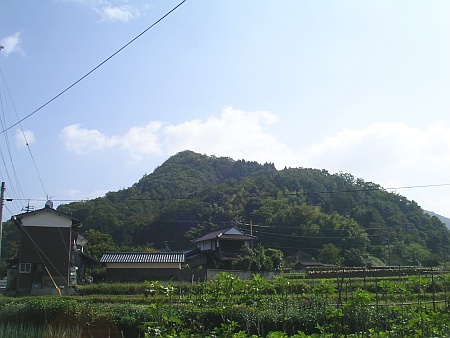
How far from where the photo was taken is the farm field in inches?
242

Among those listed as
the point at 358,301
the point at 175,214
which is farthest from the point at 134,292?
the point at 175,214

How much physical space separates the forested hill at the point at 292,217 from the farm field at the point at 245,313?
88.9 ft

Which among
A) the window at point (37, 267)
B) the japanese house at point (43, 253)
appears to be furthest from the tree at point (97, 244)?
the window at point (37, 267)

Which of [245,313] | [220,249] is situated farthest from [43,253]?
[245,313]

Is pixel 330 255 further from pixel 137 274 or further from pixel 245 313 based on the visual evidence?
pixel 245 313

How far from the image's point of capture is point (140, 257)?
96.8ft

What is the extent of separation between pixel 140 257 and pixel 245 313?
1941 cm

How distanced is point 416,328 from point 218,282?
3.47m

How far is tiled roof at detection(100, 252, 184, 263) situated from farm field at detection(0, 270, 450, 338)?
868 centimetres

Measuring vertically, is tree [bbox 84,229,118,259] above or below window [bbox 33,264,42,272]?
above

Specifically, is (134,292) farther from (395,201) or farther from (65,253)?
(395,201)

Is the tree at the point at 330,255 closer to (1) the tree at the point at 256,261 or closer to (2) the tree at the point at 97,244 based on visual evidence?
(1) the tree at the point at 256,261

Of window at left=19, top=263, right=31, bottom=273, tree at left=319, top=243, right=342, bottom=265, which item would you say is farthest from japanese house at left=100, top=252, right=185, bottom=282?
tree at left=319, top=243, right=342, bottom=265

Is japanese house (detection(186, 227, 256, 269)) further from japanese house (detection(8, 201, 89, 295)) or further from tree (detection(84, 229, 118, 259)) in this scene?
japanese house (detection(8, 201, 89, 295))
